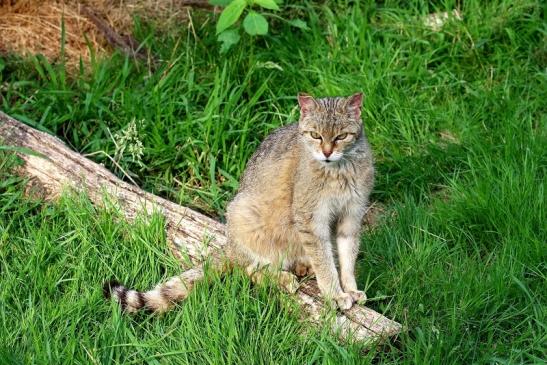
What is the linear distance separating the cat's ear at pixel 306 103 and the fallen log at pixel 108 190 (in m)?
0.90

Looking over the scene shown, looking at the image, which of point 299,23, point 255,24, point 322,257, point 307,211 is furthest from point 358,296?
point 299,23

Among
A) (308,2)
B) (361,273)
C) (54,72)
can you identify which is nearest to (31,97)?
(54,72)

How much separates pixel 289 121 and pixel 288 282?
69.7 inches

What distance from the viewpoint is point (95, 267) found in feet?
15.7

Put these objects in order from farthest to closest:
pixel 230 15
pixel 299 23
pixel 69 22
Result: 1. pixel 69 22
2. pixel 299 23
3. pixel 230 15

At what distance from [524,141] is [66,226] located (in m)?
2.78

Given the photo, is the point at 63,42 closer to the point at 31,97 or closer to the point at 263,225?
the point at 31,97

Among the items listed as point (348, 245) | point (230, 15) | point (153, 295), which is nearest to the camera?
point (153, 295)

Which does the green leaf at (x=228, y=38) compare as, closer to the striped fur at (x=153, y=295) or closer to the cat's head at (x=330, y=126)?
the cat's head at (x=330, y=126)

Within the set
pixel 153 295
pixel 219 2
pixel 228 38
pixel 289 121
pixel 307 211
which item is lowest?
pixel 153 295

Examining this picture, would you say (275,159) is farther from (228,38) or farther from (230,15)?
(228,38)

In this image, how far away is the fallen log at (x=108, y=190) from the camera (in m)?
4.92

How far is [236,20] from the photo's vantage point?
5758 millimetres

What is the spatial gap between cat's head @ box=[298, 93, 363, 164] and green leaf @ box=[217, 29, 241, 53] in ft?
5.01
